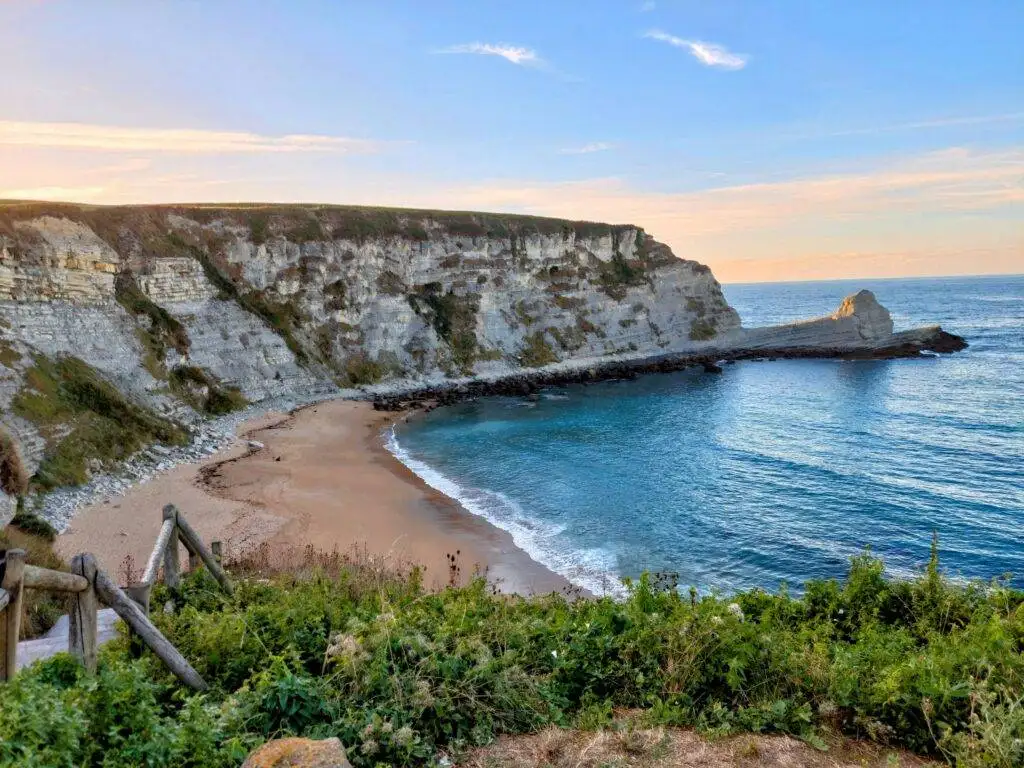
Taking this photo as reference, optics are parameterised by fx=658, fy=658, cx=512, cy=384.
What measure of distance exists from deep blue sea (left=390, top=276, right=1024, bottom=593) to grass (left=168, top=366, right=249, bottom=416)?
11.4m

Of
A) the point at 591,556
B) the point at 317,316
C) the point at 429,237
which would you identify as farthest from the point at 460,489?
the point at 429,237

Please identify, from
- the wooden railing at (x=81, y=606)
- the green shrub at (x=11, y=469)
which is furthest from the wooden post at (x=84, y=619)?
the green shrub at (x=11, y=469)

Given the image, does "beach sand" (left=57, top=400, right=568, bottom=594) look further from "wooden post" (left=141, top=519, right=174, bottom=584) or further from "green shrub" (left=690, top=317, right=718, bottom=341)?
"green shrub" (left=690, top=317, right=718, bottom=341)

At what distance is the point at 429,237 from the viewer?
208 feet

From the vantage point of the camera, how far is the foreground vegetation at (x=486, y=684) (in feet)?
16.7

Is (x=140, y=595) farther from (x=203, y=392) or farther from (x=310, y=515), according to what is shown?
(x=203, y=392)

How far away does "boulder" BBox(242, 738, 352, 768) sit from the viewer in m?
4.51

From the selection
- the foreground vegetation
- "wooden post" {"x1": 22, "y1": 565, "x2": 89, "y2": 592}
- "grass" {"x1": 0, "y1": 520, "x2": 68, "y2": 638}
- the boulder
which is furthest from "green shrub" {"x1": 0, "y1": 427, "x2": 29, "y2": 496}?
the boulder

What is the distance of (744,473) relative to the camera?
3166 cm

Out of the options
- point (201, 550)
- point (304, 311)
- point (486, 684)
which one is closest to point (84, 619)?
point (201, 550)

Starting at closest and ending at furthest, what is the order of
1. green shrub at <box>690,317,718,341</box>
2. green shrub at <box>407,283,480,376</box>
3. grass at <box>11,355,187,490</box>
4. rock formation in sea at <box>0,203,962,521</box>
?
grass at <box>11,355,187,490</box> < rock formation in sea at <box>0,203,962,521</box> < green shrub at <box>407,283,480,376</box> < green shrub at <box>690,317,718,341</box>

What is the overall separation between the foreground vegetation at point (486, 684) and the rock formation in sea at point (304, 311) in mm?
17312

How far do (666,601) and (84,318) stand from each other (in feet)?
124

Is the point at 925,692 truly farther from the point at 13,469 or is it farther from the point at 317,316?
the point at 317,316
